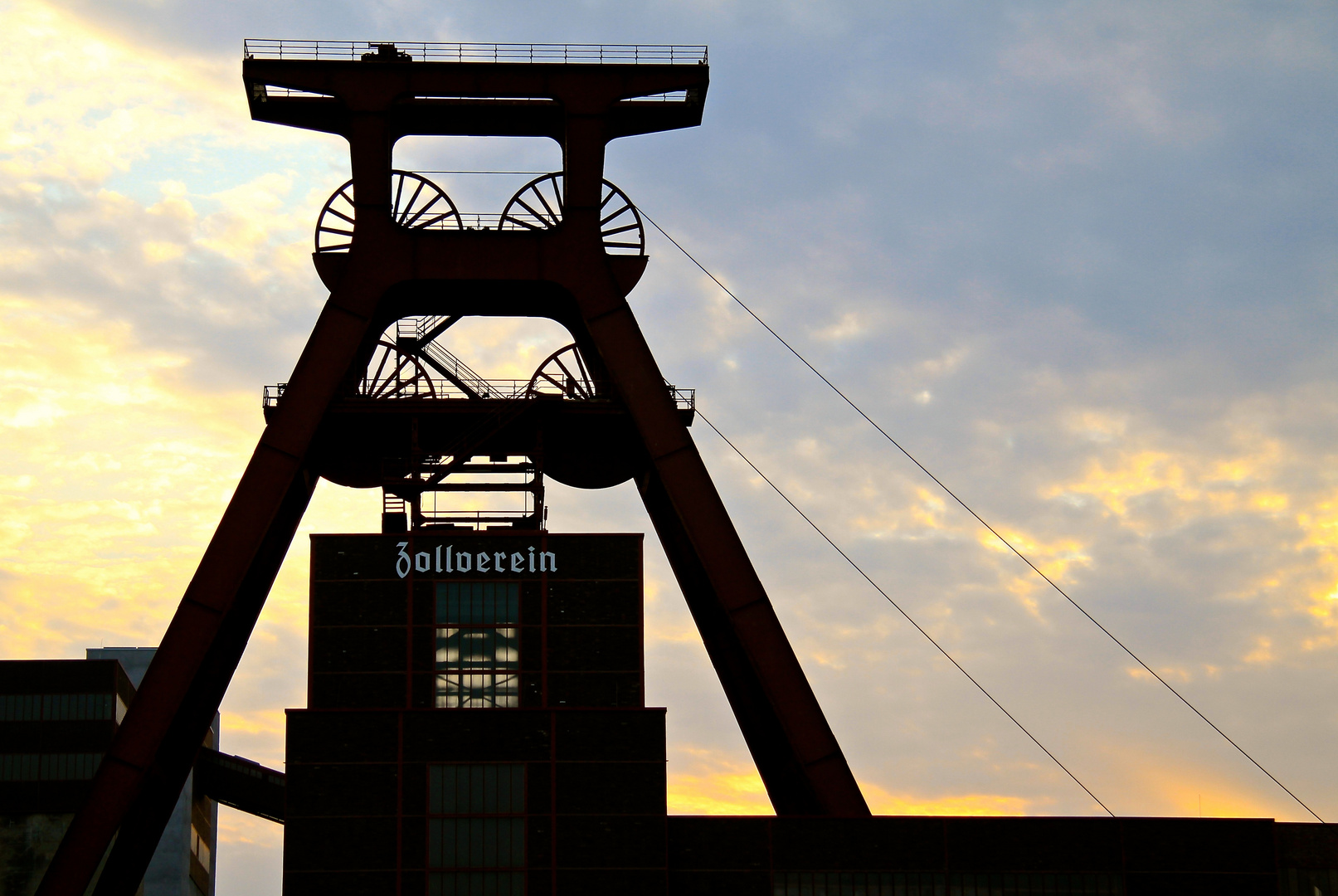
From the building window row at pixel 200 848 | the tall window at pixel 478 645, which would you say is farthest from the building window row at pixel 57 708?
the tall window at pixel 478 645

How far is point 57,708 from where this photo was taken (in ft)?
232

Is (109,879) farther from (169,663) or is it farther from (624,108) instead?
(624,108)

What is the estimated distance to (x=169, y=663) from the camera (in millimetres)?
45469

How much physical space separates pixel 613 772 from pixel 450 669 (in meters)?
5.15

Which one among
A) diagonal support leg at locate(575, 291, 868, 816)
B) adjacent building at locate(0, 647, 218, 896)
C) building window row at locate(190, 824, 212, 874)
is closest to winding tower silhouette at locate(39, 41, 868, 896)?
diagonal support leg at locate(575, 291, 868, 816)

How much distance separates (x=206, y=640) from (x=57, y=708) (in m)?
A: 28.4

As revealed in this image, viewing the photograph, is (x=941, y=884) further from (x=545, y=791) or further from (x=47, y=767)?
(x=47, y=767)

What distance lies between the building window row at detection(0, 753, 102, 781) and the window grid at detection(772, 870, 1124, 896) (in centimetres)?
3633

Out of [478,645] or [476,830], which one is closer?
[476,830]

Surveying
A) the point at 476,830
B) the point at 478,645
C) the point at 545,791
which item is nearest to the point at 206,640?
the point at 478,645

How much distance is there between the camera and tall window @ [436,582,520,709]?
45375 mm

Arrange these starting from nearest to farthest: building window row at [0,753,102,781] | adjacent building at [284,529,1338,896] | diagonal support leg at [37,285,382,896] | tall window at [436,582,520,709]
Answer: adjacent building at [284,529,1338,896] → diagonal support leg at [37,285,382,896] → tall window at [436,582,520,709] → building window row at [0,753,102,781]

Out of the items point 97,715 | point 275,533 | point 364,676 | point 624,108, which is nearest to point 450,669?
point 364,676

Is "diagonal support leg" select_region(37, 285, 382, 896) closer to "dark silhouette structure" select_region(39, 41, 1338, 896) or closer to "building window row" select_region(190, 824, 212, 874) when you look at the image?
"dark silhouette structure" select_region(39, 41, 1338, 896)
